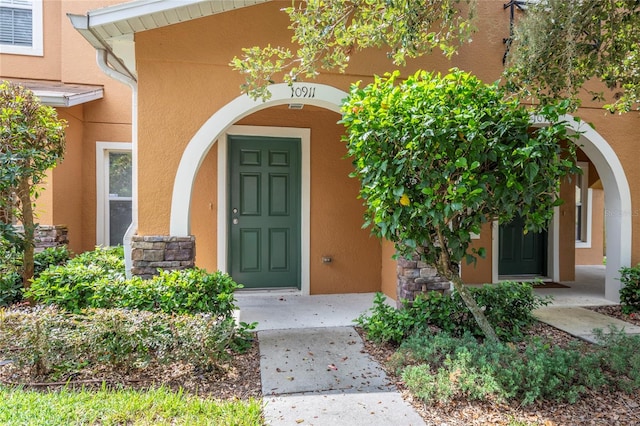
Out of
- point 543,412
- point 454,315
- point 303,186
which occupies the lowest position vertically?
point 543,412

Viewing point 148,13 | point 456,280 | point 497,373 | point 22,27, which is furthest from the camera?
point 22,27

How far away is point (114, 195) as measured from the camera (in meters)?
6.91

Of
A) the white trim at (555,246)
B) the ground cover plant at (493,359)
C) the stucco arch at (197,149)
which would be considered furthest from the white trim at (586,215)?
the stucco arch at (197,149)

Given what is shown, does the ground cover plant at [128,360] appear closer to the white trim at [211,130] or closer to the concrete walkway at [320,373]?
the concrete walkway at [320,373]

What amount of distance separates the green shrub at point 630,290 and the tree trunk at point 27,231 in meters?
7.70

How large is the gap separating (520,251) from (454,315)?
12.7ft

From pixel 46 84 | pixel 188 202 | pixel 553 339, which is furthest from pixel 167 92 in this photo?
pixel 553 339

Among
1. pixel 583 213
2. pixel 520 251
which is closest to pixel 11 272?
pixel 520 251

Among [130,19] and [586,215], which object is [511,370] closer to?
[130,19]

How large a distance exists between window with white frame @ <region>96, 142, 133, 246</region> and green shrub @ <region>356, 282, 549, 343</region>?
16.5 ft

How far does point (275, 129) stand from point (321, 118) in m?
0.73

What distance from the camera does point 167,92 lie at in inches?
164

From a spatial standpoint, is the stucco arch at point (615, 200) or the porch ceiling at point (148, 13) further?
the stucco arch at point (615, 200)

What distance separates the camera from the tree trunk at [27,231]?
15.0ft
